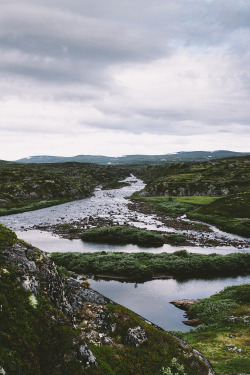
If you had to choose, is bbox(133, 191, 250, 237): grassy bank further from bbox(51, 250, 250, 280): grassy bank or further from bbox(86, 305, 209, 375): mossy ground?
bbox(86, 305, 209, 375): mossy ground

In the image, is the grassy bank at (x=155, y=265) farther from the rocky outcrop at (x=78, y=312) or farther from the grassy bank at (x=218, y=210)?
the rocky outcrop at (x=78, y=312)

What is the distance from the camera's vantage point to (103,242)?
209 feet

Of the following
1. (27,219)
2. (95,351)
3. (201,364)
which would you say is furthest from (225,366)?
(27,219)

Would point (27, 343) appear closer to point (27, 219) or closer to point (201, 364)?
point (201, 364)

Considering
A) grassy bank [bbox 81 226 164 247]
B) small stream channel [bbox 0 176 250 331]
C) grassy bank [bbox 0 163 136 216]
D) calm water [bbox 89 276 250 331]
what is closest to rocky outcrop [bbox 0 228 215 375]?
small stream channel [bbox 0 176 250 331]

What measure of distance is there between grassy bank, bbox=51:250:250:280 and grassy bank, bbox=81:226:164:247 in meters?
13.0

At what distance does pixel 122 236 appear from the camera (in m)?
64.8

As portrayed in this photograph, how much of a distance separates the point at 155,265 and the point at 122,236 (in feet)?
65.3

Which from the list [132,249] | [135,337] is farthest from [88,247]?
[135,337]

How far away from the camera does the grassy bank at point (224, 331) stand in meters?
18.8

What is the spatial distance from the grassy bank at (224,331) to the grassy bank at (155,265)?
7.62 m

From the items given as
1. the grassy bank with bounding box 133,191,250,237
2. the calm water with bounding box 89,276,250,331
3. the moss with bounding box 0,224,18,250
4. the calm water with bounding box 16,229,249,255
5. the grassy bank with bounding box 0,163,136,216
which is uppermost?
the moss with bounding box 0,224,18,250

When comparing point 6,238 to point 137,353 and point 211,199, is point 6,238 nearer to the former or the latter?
point 137,353

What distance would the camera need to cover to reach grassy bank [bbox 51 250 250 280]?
44.4 meters
